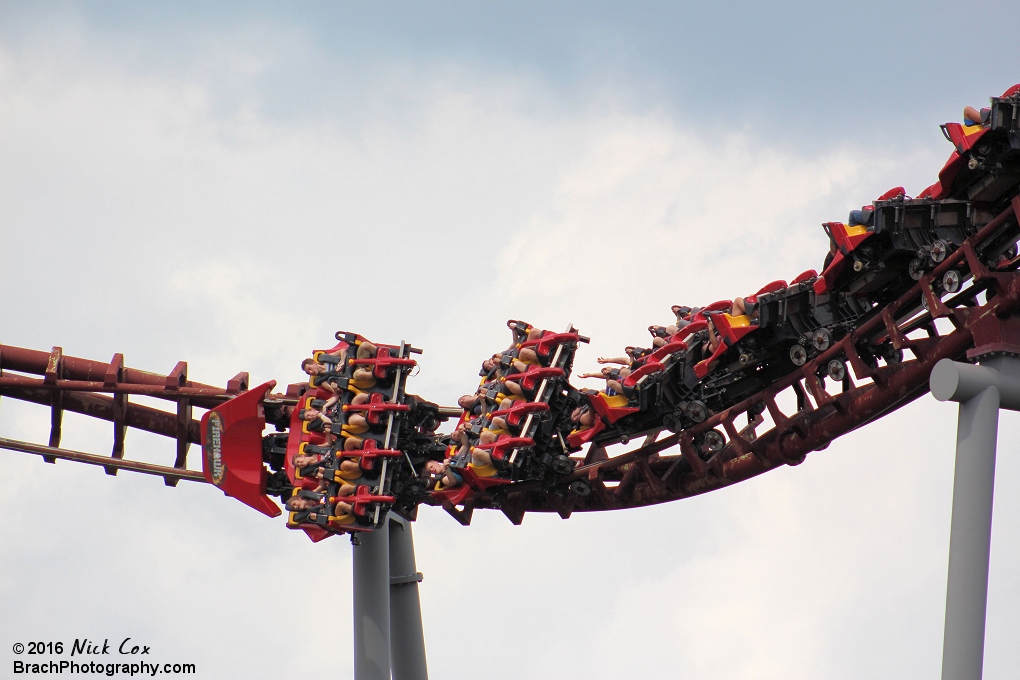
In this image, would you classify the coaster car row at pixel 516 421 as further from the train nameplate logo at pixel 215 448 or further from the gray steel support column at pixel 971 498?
the gray steel support column at pixel 971 498

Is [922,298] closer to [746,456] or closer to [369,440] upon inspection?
[746,456]

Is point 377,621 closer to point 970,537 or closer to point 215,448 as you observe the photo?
point 215,448

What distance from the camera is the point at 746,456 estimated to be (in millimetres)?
10898

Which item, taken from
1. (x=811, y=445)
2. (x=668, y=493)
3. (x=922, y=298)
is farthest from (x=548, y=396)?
(x=922, y=298)

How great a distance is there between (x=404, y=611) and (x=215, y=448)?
2550mm

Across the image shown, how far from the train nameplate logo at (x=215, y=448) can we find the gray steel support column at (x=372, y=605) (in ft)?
4.36

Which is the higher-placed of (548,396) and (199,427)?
(199,427)

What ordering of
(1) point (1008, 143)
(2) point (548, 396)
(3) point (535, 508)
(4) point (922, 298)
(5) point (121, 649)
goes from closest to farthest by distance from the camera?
(1) point (1008, 143) → (4) point (922, 298) → (2) point (548, 396) → (3) point (535, 508) → (5) point (121, 649)

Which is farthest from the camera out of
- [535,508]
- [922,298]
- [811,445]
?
[535,508]

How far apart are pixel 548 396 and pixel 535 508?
1363 mm

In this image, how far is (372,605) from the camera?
1222cm

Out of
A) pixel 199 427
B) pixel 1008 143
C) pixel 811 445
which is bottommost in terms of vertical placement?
pixel 811 445

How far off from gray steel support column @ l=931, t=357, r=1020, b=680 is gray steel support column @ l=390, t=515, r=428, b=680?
598 cm

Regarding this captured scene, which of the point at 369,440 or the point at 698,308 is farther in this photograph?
the point at 369,440
